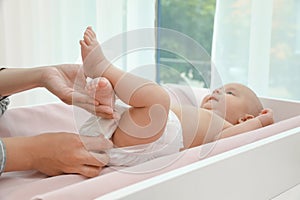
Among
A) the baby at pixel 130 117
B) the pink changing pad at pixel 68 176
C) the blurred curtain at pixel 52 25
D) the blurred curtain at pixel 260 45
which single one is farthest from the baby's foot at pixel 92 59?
the blurred curtain at pixel 52 25

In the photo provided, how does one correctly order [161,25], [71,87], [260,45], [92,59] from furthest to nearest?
[161,25] < [260,45] < [71,87] < [92,59]

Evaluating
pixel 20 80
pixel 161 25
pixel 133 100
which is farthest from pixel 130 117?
pixel 161 25

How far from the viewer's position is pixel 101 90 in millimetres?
786

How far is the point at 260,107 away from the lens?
1.16 m

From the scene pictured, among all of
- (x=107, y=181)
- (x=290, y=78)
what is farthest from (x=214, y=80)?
(x=107, y=181)

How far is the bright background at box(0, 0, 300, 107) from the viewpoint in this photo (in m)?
1.66

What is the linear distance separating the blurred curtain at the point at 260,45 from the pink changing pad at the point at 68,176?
787 millimetres

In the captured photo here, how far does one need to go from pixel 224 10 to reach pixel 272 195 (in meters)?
1.20

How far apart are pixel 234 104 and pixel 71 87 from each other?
45 cm

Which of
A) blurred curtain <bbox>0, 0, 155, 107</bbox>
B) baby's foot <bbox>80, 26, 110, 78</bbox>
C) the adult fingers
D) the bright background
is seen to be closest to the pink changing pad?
the adult fingers

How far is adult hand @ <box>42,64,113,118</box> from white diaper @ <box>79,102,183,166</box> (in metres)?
0.03

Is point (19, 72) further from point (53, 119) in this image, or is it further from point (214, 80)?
point (214, 80)

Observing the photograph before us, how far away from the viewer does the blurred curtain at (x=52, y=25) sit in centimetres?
196

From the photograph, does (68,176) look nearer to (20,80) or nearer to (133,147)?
(133,147)
